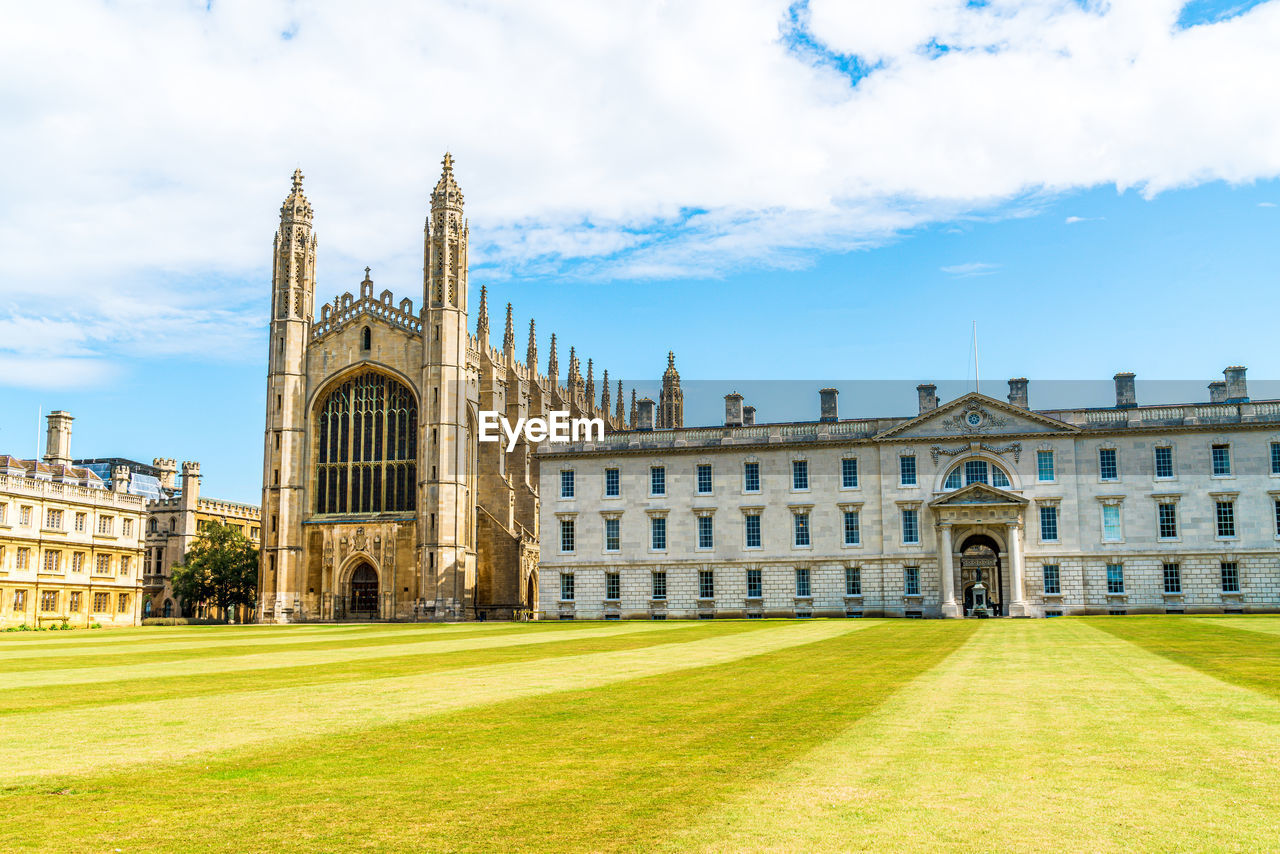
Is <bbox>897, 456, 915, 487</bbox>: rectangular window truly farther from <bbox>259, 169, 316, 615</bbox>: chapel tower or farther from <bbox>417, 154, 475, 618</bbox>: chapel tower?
<bbox>259, 169, 316, 615</bbox>: chapel tower

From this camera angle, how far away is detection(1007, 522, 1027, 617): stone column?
5362 cm

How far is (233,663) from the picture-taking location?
23141 millimetres

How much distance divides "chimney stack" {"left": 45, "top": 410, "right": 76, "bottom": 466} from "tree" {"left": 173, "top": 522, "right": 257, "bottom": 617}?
10439 millimetres

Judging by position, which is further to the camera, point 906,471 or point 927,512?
point 906,471

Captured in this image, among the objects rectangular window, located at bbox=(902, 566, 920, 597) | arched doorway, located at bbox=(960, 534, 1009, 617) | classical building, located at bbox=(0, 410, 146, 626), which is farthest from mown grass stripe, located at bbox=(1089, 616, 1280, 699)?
arched doorway, located at bbox=(960, 534, 1009, 617)

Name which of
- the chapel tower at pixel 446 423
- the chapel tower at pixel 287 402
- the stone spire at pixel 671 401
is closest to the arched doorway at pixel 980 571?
the stone spire at pixel 671 401

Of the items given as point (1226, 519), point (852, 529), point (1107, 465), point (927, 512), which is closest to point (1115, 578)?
point (1107, 465)

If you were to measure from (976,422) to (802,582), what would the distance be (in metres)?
12.3

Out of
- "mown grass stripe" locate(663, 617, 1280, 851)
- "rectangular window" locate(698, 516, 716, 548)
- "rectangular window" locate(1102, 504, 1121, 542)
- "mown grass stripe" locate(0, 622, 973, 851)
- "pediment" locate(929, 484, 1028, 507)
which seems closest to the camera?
"mown grass stripe" locate(663, 617, 1280, 851)

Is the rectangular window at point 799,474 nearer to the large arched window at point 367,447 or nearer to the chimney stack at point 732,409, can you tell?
the chimney stack at point 732,409

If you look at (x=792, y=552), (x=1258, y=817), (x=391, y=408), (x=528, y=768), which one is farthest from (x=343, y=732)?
(x=391, y=408)

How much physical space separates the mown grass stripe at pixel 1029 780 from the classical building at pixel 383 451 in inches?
2121

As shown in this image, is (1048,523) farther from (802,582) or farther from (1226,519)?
(802,582)

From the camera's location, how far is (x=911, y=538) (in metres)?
56.5
